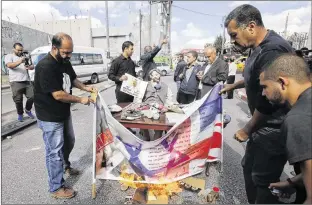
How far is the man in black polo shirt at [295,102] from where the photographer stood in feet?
3.35

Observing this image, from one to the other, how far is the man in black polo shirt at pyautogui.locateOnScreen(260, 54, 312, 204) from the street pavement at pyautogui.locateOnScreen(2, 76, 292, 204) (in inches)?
56.9

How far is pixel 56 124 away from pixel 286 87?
228 cm

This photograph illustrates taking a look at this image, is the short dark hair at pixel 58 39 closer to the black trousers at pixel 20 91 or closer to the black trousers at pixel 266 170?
the black trousers at pixel 266 170

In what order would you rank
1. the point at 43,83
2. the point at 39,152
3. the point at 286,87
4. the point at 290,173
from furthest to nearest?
the point at 39,152 → the point at 290,173 → the point at 43,83 → the point at 286,87

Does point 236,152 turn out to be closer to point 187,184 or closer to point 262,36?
point 187,184

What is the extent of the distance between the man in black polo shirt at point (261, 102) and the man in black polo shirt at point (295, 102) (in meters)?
0.33

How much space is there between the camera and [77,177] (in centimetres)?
297

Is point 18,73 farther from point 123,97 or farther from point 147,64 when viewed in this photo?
point 147,64

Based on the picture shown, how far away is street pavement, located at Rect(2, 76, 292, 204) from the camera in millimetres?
2514

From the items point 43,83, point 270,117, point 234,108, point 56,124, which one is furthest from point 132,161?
point 234,108

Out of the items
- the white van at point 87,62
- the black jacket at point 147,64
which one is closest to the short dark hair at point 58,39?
the black jacket at point 147,64

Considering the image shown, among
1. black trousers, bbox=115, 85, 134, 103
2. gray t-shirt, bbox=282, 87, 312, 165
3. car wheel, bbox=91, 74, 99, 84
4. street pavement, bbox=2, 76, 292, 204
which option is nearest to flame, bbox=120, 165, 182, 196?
street pavement, bbox=2, 76, 292, 204

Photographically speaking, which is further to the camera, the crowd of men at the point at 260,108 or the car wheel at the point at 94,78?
the car wheel at the point at 94,78

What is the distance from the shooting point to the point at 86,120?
5.72 metres
